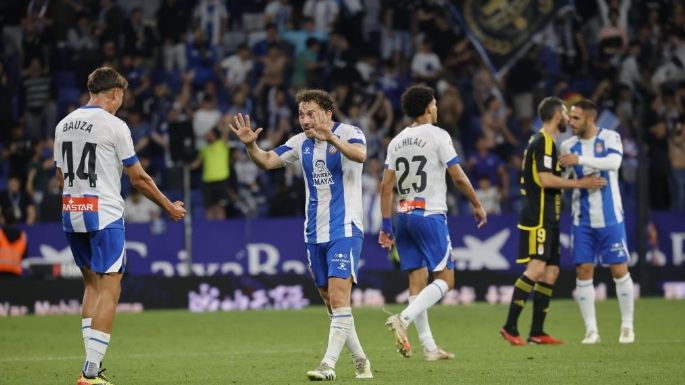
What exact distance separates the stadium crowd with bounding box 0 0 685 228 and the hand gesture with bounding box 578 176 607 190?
7.55 metres

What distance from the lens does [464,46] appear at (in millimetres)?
24734

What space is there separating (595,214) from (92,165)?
6.32 m

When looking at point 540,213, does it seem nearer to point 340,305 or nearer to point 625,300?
point 625,300

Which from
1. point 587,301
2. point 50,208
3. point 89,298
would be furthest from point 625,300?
point 50,208

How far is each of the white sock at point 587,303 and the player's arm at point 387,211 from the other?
296 cm

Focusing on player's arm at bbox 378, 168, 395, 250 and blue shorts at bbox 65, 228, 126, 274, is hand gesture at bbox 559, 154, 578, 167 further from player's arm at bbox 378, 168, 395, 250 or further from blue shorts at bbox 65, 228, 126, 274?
blue shorts at bbox 65, 228, 126, 274

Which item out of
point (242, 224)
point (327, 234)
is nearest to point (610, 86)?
point (242, 224)

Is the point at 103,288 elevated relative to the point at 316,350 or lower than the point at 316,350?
elevated

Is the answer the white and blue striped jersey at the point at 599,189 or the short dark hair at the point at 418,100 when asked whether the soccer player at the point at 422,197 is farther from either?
the white and blue striped jersey at the point at 599,189

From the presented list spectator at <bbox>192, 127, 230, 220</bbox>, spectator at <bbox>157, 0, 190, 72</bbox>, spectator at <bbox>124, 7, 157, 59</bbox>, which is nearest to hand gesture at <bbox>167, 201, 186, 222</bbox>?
spectator at <bbox>192, 127, 230, 220</bbox>

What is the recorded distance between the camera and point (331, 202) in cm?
1012

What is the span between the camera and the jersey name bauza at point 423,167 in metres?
11.8

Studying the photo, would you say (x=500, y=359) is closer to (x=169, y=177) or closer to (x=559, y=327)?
(x=559, y=327)

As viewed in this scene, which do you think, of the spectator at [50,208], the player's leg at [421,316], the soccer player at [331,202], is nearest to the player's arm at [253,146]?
the soccer player at [331,202]
